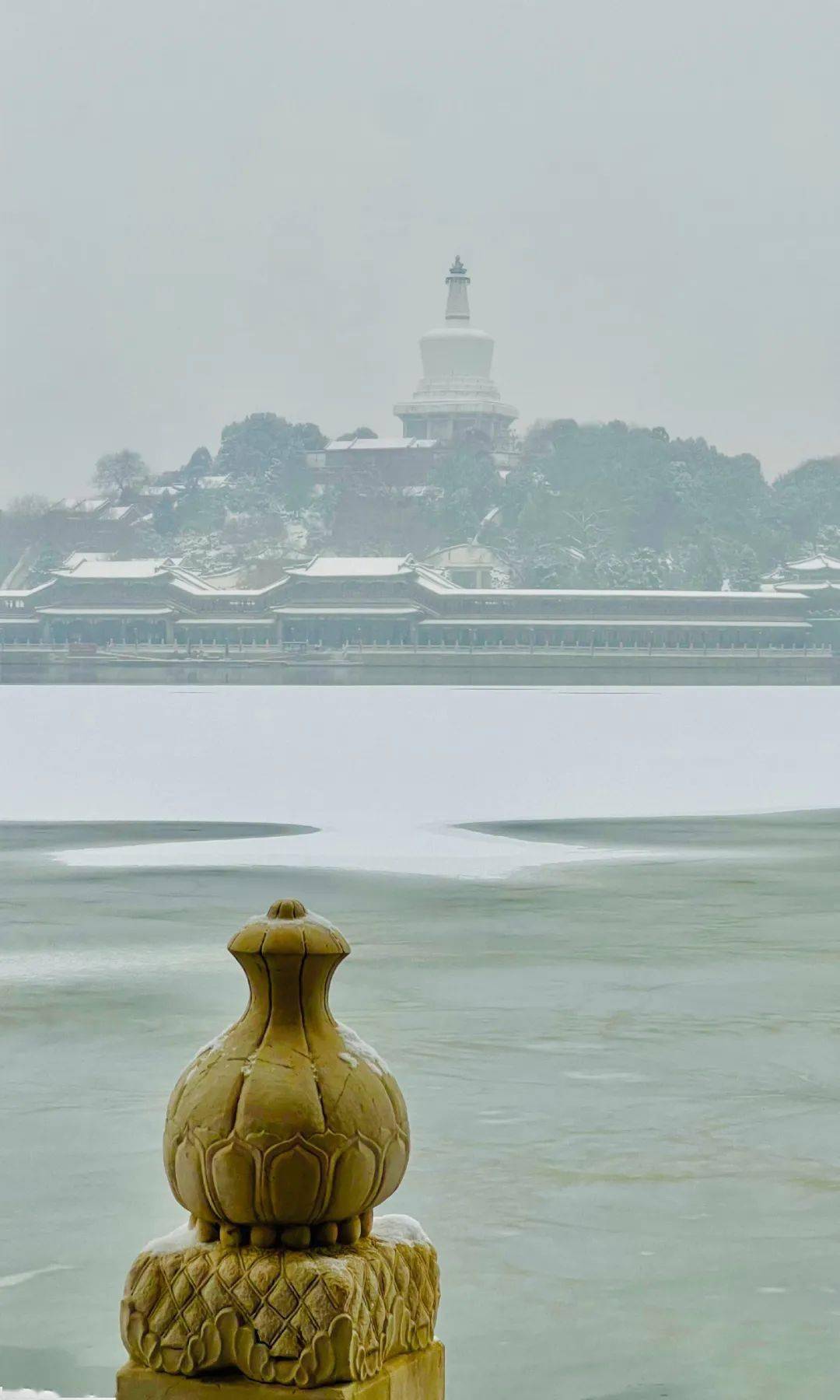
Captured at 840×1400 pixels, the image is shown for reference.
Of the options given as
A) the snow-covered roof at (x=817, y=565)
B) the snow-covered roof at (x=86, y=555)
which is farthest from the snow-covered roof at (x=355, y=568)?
the snow-covered roof at (x=86, y=555)

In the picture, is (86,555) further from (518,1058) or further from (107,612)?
(518,1058)

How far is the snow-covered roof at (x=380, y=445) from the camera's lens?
10775cm

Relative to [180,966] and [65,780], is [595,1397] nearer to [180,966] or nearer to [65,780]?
[180,966]

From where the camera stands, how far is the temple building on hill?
368 ft

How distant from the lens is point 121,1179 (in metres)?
4.69

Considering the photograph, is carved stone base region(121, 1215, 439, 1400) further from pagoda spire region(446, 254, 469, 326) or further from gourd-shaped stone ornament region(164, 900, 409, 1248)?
Answer: pagoda spire region(446, 254, 469, 326)

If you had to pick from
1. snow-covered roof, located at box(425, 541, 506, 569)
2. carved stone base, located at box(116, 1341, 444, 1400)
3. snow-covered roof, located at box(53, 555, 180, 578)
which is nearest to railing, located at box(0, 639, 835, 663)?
snow-covered roof, located at box(53, 555, 180, 578)

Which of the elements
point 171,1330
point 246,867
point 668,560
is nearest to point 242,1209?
point 171,1330

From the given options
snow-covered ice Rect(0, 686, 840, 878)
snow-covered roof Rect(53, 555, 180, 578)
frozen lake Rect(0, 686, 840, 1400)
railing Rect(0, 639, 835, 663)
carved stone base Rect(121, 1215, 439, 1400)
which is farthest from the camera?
snow-covered roof Rect(53, 555, 180, 578)

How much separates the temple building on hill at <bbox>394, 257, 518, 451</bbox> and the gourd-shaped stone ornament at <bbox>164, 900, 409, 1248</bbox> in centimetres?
10794

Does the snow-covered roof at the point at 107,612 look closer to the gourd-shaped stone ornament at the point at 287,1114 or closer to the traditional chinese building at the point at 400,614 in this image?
the traditional chinese building at the point at 400,614

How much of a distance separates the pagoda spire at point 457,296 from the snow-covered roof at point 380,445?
11.1 metres

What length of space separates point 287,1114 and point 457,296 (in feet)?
393

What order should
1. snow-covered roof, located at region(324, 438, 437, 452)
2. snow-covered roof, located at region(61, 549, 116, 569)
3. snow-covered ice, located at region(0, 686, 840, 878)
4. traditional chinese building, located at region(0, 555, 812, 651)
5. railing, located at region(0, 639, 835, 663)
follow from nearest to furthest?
snow-covered ice, located at region(0, 686, 840, 878) < railing, located at region(0, 639, 835, 663) < traditional chinese building, located at region(0, 555, 812, 651) < snow-covered roof, located at region(61, 549, 116, 569) < snow-covered roof, located at region(324, 438, 437, 452)
